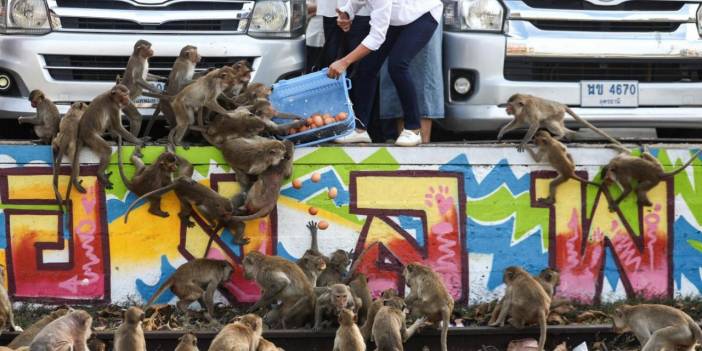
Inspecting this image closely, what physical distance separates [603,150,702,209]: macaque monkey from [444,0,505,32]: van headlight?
1935 millimetres

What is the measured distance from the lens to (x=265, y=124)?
1257cm

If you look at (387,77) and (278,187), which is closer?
(278,187)

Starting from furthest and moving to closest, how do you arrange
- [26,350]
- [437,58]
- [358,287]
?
1. [437,58]
2. [358,287]
3. [26,350]

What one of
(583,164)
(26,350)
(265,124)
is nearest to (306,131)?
(265,124)

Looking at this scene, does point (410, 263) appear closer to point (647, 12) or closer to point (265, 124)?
point (265, 124)

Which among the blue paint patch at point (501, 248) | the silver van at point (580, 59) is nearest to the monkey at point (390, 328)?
the blue paint patch at point (501, 248)

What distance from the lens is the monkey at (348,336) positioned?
10.5 metres

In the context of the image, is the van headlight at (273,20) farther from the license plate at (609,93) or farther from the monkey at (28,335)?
the monkey at (28,335)

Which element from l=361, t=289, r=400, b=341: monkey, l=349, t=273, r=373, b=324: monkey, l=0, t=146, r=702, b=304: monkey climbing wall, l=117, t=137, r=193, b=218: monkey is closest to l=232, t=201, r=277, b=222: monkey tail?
l=0, t=146, r=702, b=304: monkey climbing wall

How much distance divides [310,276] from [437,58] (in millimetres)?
2885

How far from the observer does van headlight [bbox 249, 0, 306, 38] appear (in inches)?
539

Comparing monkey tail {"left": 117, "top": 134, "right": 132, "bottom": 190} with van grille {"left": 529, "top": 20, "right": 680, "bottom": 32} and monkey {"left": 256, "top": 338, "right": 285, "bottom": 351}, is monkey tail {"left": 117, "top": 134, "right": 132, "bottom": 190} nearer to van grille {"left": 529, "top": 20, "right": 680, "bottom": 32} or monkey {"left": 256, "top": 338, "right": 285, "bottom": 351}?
monkey {"left": 256, "top": 338, "right": 285, "bottom": 351}

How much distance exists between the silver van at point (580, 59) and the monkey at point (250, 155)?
2333 mm

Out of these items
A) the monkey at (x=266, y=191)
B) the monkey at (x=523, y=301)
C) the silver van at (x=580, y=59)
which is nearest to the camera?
the monkey at (x=523, y=301)
